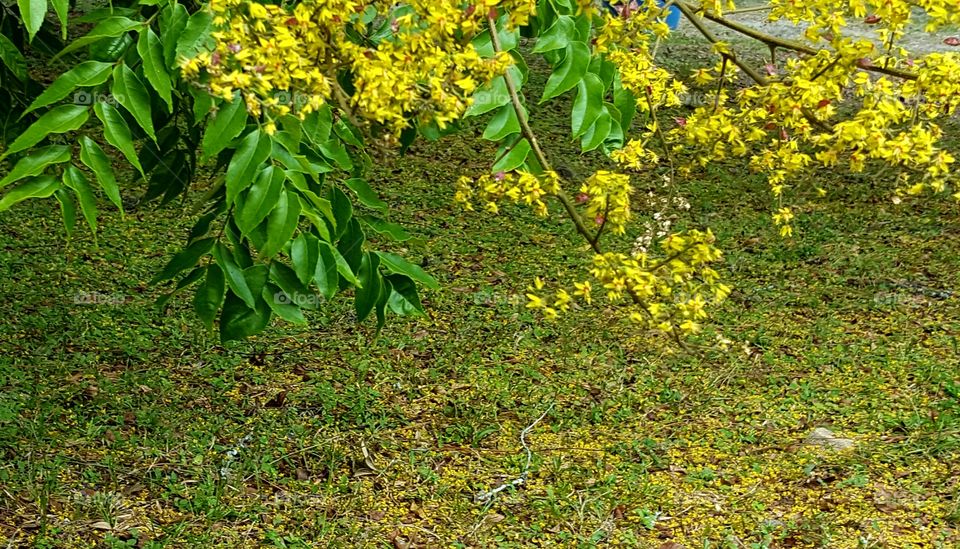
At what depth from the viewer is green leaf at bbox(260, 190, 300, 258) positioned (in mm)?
2289

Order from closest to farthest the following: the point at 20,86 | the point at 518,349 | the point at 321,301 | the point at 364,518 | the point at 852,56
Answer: the point at 852,56 → the point at 20,86 → the point at 364,518 → the point at 518,349 → the point at 321,301

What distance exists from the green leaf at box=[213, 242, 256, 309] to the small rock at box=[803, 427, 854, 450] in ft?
7.79

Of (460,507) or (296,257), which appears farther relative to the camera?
(460,507)

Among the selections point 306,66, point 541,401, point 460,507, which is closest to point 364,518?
point 460,507

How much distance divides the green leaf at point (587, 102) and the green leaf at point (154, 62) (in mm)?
880

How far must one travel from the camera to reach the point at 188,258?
8.71 ft

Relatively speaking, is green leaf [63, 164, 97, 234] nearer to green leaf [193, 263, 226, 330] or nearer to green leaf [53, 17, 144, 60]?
green leaf [53, 17, 144, 60]

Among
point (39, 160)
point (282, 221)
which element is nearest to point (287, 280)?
point (282, 221)

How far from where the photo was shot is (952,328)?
15.9 ft

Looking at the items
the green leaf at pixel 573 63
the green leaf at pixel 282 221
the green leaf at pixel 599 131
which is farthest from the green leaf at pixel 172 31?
the green leaf at pixel 599 131

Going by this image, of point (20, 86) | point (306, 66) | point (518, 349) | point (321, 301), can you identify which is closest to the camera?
point (306, 66)

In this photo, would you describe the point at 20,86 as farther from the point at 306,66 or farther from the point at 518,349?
the point at 518,349

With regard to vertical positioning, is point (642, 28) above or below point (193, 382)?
above

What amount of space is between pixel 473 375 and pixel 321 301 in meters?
0.98
